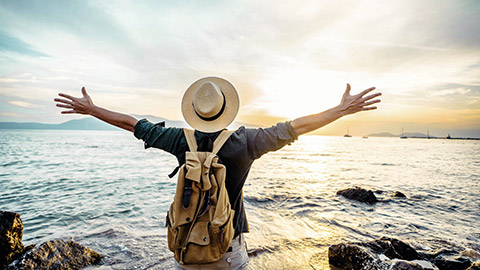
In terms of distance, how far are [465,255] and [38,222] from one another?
470 inches

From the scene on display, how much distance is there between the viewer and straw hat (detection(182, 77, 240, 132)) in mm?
2299

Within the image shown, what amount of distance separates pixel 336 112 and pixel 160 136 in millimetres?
1692

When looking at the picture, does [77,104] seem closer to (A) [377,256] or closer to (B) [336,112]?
(B) [336,112]

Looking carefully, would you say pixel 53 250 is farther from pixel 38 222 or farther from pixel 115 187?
pixel 115 187

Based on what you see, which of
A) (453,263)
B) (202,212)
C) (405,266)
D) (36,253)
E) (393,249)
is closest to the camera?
(202,212)

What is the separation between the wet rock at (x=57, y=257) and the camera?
452cm

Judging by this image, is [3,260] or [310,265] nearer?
[3,260]

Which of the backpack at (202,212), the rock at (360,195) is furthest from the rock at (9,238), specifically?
the rock at (360,195)

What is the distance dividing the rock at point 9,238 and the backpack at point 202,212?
482 centimetres

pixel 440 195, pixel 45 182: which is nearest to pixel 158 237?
pixel 45 182

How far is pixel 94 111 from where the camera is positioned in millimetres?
2768

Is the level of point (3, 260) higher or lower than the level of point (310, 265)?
higher

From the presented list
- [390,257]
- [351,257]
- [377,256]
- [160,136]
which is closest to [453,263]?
[390,257]

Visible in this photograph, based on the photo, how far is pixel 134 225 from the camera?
305 inches
